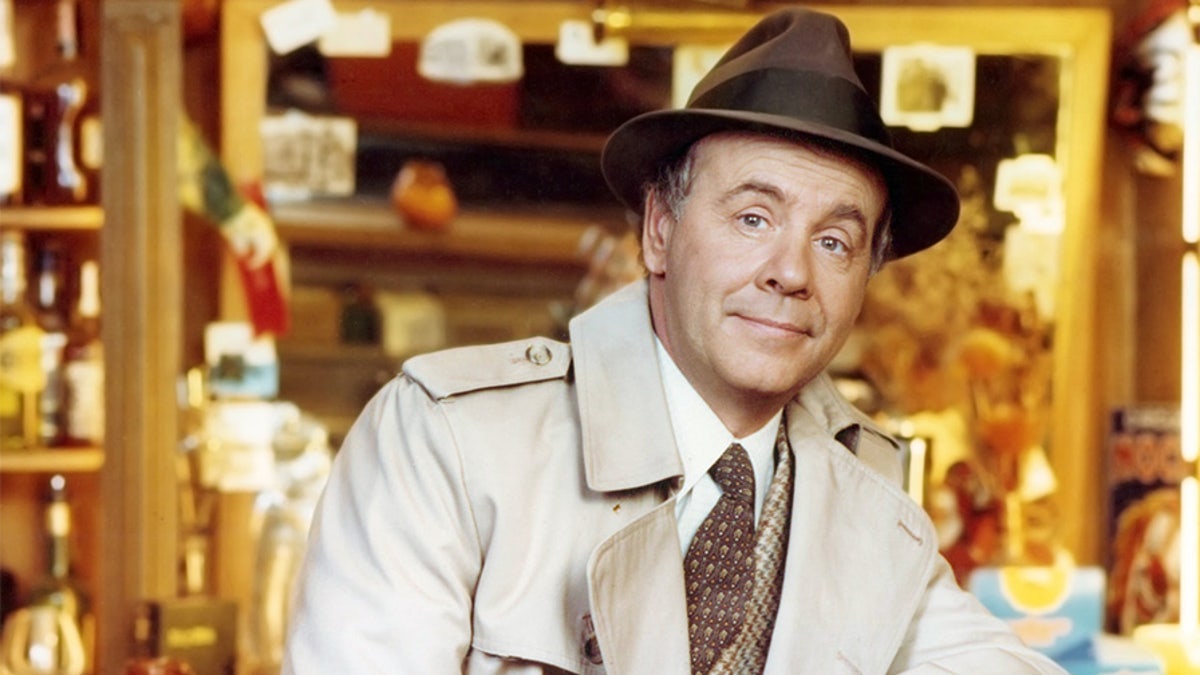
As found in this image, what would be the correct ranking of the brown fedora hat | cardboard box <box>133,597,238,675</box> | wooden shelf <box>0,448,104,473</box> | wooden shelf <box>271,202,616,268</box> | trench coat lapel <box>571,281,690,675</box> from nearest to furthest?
trench coat lapel <box>571,281,690,675</box> → the brown fedora hat → cardboard box <box>133,597,238,675</box> → wooden shelf <box>0,448,104,473</box> → wooden shelf <box>271,202,616,268</box>

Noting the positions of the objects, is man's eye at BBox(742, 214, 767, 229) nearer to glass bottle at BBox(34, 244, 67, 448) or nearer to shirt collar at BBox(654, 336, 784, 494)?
shirt collar at BBox(654, 336, 784, 494)

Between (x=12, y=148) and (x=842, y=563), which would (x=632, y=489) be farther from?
(x=12, y=148)

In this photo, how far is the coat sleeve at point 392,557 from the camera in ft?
5.08

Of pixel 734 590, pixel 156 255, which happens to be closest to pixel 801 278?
pixel 734 590

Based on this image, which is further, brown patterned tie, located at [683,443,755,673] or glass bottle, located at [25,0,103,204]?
glass bottle, located at [25,0,103,204]

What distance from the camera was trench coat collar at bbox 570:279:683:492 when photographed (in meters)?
1.71

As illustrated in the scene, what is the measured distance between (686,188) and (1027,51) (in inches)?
72.8

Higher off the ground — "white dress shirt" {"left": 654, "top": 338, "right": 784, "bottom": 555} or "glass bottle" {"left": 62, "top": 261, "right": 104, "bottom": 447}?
"white dress shirt" {"left": 654, "top": 338, "right": 784, "bottom": 555}

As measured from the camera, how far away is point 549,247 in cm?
363

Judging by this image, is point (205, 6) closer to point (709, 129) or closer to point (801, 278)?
point (709, 129)

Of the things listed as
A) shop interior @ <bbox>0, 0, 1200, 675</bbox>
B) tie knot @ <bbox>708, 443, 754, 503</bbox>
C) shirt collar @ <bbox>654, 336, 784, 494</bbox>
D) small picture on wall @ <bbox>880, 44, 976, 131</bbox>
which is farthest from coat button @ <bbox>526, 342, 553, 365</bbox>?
small picture on wall @ <bbox>880, 44, 976, 131</bbox>

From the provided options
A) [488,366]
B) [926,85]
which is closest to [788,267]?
[488,366]

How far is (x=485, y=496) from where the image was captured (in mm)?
1658

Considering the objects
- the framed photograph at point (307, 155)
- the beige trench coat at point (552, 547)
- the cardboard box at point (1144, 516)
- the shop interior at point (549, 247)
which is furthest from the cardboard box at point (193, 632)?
the cardboard box at point (1144, 516)
